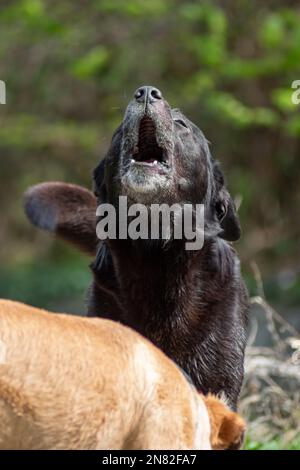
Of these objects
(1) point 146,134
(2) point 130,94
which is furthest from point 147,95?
(2) point 130,94

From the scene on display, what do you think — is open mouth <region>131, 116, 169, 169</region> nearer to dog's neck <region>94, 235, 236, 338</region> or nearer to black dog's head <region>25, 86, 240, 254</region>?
black dog's head <region>25, 86, 240, 254</region>

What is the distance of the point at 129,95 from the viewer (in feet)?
34.7

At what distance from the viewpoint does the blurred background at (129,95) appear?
428 inches

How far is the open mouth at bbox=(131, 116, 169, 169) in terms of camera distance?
396cm

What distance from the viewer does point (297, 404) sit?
216 inches

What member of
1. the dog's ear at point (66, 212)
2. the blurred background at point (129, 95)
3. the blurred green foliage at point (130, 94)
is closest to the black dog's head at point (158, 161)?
the dog's ear at point (66, 212)

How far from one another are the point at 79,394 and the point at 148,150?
1789mm

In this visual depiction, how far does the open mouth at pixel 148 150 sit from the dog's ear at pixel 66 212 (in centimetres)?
90

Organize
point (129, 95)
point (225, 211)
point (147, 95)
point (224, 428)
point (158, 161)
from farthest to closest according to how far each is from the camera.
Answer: point (129, 95), point (225, 211), point (158, 161), point (147, 95), point (224, 428)

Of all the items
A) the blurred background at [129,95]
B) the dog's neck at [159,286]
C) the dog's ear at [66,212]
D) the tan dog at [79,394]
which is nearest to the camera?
the tan dog at [79,394]

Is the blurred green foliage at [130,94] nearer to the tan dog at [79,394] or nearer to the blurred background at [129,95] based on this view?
the blurred background at [129,95]

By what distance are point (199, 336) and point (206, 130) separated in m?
8.53

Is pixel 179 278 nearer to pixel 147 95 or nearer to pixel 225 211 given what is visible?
pixel 225 211

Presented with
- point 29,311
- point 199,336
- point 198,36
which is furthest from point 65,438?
point 198,36
